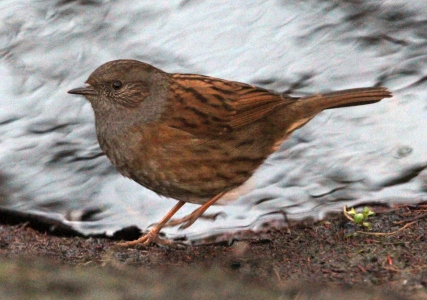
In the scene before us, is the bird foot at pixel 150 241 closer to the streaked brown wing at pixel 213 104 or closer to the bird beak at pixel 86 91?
the streaked brown wing at pixel 213 104

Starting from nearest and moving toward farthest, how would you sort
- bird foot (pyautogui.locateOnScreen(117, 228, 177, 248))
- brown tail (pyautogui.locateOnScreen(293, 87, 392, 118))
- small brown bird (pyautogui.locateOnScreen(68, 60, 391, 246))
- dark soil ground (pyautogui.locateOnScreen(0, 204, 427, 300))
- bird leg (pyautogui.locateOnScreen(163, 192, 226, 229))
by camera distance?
1. dark soil ground (pyautogui.locateOnScreen(0, 204, 427, 300))
2. small brown bird (pyautogui.locateOnScreen(68, 60, 391, 246))
3. bird foot (pyautogui.locateOnScreen(117, 228, 177, 248))
4. bird leg (pyautogui.locateOnScreen(163, 192, 226, 229))
5. brown tail (pyautogui.locateOnScreen(293, 87, 392, 118))

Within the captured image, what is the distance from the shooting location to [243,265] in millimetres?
4922

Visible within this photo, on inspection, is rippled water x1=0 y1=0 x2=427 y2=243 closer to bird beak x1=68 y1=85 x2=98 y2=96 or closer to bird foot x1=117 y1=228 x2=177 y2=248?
bird foot x1=117 y1=228 x2=177 y2=248

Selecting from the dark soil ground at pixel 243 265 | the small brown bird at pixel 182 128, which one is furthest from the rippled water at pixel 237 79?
the small brown bird at pixel 182 128

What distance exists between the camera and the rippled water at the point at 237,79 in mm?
6293

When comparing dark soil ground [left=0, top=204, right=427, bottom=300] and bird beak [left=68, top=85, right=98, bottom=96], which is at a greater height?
bird beak [left=68, top=85, right=98, bottom=96]

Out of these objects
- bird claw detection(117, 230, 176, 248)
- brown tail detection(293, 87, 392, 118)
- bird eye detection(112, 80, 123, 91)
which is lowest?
bird claw detection(117, 230, 176, 248)

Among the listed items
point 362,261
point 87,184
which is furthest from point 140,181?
point 362,261

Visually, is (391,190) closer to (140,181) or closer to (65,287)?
(140,181)

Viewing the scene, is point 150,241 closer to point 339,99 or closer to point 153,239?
point 153,239

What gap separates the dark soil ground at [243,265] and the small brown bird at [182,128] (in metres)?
0.48

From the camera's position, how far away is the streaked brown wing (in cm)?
568

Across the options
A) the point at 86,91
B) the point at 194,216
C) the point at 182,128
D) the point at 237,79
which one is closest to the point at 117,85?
the point at 86,91

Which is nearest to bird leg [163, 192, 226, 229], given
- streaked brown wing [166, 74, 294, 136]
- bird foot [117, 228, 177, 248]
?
bird foot [117, 228, 177, 248]
